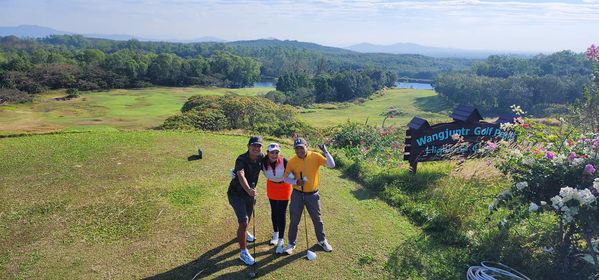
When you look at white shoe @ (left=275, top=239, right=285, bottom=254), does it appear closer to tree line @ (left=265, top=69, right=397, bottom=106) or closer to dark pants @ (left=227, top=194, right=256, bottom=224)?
dark pants @ (left=227, top=194, right=256, bottom=224)

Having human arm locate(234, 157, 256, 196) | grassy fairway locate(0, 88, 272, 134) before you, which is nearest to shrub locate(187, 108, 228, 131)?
grassy fairway locate(0, 88, 272, 134)

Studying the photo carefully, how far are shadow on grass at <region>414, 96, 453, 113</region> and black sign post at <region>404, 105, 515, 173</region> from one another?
6500 centimetres

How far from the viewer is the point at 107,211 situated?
7895 millimetres

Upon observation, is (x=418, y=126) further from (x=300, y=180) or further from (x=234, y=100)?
(x=234, y=100)

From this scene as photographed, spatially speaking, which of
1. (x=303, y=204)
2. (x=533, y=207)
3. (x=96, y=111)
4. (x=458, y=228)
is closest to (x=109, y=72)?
(x=96, y=111)

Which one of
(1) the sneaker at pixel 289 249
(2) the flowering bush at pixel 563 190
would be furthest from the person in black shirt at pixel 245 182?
(2) the flowering bush at pixel 563 190

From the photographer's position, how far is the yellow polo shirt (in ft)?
19.4

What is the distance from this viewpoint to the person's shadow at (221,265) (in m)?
5.80

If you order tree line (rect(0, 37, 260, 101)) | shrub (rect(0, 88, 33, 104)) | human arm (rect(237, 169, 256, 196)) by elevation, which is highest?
human arm (rect(237, 169, 256, 196))

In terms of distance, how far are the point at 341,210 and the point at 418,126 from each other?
3.36 m

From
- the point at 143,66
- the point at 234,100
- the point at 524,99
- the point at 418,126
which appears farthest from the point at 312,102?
the point at 418,126

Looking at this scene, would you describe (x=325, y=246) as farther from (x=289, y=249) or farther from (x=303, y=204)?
(x=303, y=204)

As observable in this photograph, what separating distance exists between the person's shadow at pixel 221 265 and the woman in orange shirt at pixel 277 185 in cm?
22

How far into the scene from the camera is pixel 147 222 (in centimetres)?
748
